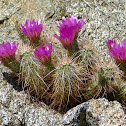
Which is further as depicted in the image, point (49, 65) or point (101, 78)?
point (49, 65)

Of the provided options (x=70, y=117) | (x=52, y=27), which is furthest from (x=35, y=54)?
(x=52, y=27)

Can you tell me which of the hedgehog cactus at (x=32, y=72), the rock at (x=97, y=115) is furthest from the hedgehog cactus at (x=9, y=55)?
the rock at (x=97, y=115)

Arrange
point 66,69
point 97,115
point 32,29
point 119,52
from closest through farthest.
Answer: point 97,115 < point 66,69 < point 119,52 < point 32,29

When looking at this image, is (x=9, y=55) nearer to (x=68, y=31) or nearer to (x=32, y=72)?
(x=32, y=72)

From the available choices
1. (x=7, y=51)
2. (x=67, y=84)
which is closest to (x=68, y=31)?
(x=67, y=84)

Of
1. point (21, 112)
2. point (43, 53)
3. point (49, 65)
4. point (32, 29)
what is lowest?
point (21, 112)

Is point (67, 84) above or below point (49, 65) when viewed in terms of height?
below
